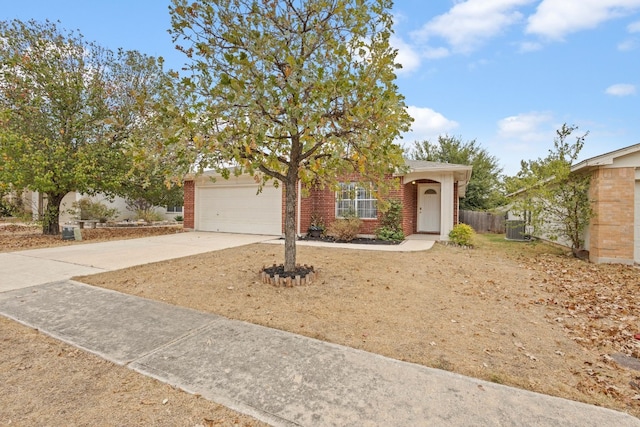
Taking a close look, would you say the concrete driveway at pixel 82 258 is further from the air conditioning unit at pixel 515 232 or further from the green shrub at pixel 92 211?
the air conditioning unit at pixel 515 232

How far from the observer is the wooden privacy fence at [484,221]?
729 inches

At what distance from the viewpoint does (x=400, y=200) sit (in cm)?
1143

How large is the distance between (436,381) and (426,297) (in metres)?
2.37

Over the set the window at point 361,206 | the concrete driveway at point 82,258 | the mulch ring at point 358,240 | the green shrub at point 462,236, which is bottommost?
the concrete driveway at point 82,258

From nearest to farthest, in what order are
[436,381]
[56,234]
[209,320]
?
[436,381] → [209,320] → [56,234]

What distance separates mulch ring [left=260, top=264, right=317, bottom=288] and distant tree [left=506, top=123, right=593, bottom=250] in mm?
7475

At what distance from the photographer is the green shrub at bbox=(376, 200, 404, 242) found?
1104 cm

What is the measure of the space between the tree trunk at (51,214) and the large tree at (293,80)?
36.5 feet

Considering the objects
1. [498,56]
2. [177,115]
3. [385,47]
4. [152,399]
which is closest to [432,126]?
[498,56]

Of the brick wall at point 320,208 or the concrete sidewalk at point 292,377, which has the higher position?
the brick wall at point 320,208

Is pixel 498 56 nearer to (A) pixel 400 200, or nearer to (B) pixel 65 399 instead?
(A) pixel 400 200

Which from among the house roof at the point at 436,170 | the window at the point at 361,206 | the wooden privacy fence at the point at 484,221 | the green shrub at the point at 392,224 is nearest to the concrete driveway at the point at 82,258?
the window at the point at 361,206

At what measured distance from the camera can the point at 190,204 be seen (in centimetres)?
1504

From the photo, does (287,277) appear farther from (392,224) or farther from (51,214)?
(51,214)
